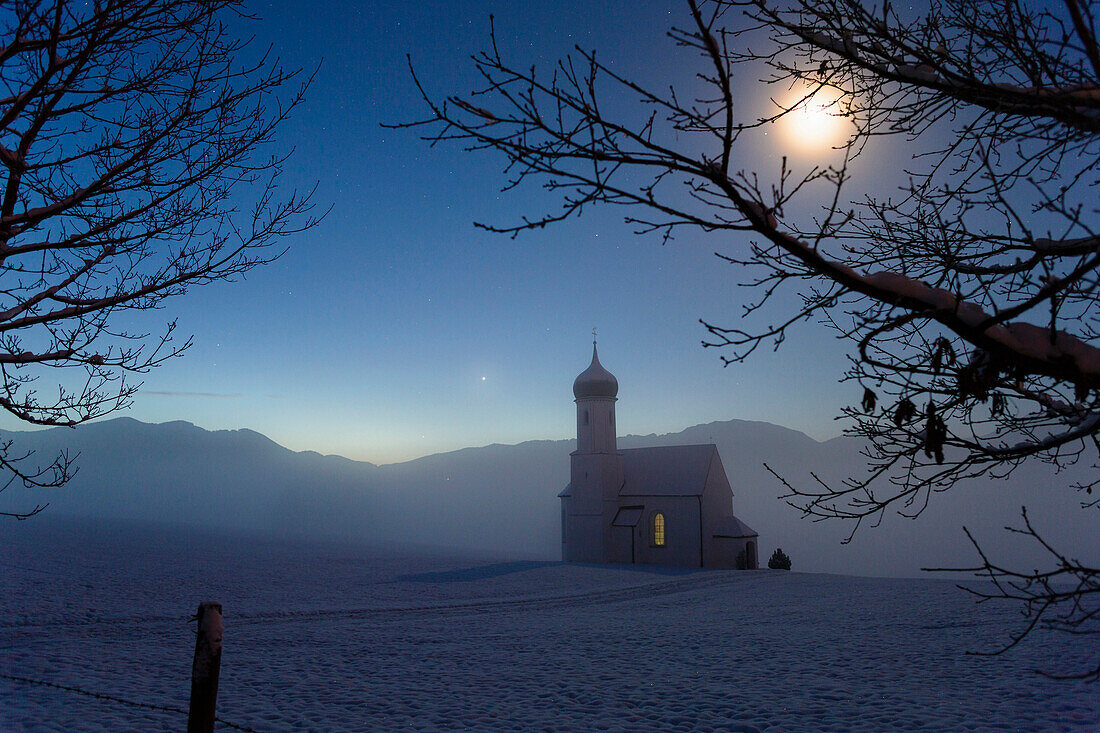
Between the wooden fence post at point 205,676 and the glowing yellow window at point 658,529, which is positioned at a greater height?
the wooden fence post at point 205,676

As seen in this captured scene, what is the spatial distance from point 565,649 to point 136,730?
26.2 ft

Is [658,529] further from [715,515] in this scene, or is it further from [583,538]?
[583,538]

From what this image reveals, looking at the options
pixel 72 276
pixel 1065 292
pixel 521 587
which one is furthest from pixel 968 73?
pixel 521 587

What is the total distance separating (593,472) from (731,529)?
903 centimetres

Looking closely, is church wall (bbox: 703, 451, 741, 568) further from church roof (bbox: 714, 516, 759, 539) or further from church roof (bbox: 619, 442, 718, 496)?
church roof (bbox: 619, 442, 718, 496)

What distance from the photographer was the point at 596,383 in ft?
134

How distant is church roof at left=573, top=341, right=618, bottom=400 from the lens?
4081 cm

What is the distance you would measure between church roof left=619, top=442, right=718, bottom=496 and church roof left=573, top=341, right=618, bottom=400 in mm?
4668

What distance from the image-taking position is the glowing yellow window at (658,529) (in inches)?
1512

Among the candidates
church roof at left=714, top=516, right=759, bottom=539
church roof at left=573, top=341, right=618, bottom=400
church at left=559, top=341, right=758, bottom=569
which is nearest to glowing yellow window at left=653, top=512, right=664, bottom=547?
church at left=559, top=341, right=758, bottom=569

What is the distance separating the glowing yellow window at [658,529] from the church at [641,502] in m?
0.06

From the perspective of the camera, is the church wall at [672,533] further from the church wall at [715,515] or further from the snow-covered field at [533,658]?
the snow-covered field at [533,658]

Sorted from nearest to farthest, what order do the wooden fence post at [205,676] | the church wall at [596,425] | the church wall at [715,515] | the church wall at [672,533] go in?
1. the wooden fence post at [205,676]
2. the church wall at [715,515]
3. the church wall at [672,533]
4. the church wall at [596,425]

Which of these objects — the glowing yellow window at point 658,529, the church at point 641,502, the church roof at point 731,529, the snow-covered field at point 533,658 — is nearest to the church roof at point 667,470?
the church at point 641,502
